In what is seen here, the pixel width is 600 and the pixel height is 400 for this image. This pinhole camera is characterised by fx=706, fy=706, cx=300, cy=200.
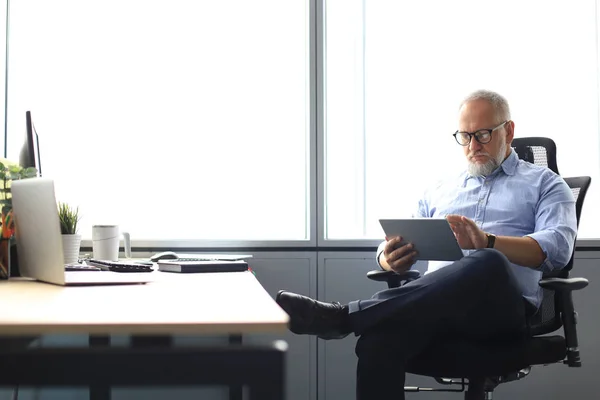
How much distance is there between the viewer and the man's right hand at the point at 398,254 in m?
2.27

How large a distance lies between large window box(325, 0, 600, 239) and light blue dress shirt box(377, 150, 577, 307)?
47 cm

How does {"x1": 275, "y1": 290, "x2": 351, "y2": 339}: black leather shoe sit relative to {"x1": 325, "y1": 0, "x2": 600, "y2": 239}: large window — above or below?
below

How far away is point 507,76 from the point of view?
128 inches

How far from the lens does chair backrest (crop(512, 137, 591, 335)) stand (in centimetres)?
227

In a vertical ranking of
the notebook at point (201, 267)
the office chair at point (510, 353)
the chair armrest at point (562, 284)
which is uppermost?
the notebook at point (201, 267)

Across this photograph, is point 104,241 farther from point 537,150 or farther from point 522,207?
point 537,150

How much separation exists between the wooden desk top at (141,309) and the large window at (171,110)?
1.46 m

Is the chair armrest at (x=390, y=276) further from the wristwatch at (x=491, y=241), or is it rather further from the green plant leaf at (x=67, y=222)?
the green plant leaf at (x=67, y=222)

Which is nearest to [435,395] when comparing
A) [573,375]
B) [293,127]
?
[573,375]

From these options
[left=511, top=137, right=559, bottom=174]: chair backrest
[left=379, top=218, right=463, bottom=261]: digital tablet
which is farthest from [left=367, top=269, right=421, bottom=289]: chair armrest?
[left=511, top=137, right=559, bottom=174]: chair backrest

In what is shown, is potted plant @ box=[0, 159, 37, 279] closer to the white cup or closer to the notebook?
the notebook

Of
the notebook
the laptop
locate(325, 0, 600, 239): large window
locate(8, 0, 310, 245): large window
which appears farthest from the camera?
locate(325, 0, 600, 239): large window

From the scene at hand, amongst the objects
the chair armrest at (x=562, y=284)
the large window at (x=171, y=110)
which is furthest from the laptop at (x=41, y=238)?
the large window at (x=171, y=110)

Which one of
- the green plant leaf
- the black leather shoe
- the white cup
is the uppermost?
the green plant leaf
